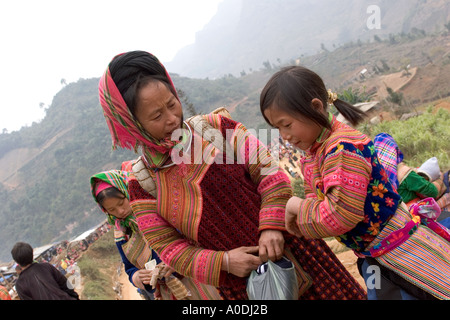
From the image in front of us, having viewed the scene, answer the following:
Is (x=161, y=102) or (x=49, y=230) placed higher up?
(x=161, y=102)

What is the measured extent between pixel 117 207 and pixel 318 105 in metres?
1.82

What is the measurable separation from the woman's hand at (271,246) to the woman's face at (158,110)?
0.61m

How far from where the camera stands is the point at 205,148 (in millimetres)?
1586

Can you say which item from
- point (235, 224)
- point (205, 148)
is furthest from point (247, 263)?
point (205, 148)

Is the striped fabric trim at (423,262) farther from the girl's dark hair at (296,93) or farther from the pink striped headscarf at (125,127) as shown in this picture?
the pink striped headscarf at (125,127)

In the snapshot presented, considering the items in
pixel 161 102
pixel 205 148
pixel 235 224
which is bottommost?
pixel 235 224

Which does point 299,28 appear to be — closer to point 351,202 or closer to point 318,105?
point 318,105

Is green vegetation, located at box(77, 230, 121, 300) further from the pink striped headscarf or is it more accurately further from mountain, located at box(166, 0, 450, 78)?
mountain, located at box(166, 0, 450, 78)

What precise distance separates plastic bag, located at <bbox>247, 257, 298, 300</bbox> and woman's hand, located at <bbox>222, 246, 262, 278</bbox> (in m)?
0.05

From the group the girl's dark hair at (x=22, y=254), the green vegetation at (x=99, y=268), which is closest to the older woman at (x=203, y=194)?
the girl's dark hair at (x=22, y=254)

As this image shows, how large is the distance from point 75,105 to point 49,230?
46.5 metres

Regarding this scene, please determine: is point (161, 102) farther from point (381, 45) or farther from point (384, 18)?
point (384, 18)

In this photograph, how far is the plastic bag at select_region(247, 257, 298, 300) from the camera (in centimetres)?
129

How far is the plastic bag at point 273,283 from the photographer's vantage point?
1.29 metres
